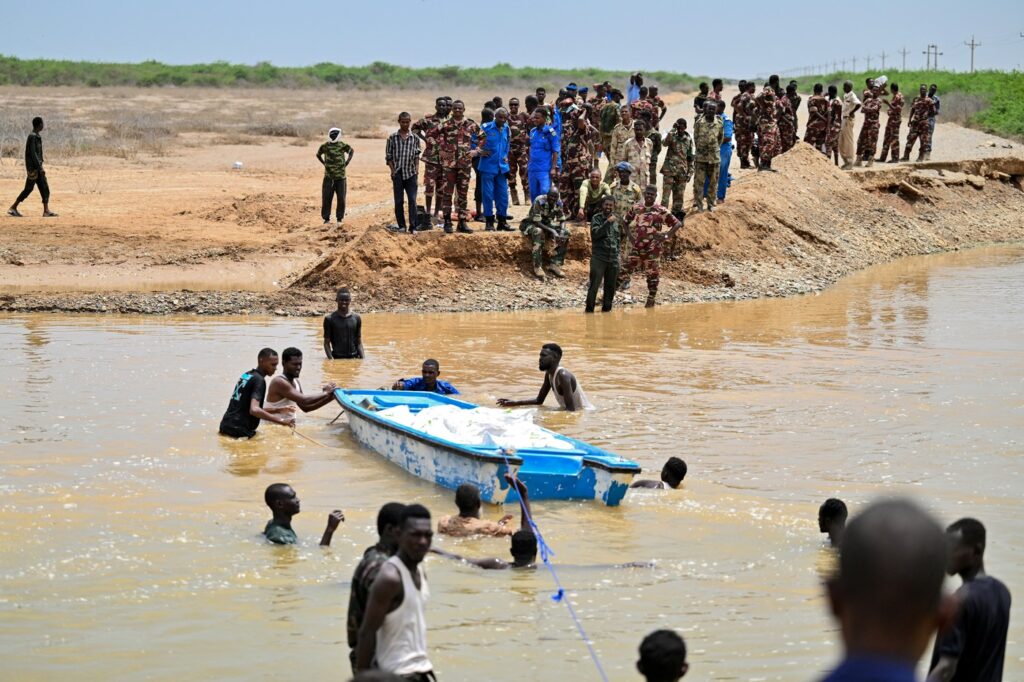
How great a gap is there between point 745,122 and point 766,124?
0.61 meters

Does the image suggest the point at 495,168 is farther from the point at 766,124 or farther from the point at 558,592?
the point at 558,592

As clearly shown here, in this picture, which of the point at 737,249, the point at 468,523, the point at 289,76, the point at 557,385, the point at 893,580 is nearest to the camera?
the point at 893,580

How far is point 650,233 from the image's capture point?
1930cm

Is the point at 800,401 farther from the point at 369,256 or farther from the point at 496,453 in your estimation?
the point at 369,256

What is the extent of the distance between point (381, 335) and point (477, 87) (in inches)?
2744

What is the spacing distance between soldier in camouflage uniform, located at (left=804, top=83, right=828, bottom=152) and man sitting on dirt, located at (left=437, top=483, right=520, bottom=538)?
807 inches

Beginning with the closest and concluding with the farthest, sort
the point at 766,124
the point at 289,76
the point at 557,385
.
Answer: the point at 557,385
the point at 766,124
the point at 289,76

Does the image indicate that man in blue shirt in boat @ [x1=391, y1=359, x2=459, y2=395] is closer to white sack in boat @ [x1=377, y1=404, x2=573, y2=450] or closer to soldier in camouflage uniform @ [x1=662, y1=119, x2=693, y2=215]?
white sack in boat @ [x1=377, y1=404, x2=573, y2=450]

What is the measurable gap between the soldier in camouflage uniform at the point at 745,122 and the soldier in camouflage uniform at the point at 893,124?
4.11 metres

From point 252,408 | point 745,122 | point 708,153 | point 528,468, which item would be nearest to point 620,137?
point 708,153

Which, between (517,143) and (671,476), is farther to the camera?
(517,143)

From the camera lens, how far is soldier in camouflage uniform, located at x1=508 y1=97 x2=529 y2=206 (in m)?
21.1

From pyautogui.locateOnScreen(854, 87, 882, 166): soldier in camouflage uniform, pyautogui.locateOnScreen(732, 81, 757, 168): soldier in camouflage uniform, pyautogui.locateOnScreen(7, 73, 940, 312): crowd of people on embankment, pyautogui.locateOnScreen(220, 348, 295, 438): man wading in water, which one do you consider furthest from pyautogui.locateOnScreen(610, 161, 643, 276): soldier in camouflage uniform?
pyautogui.locateOnScreen(854, 87, 882, 166): soldier in camouflage uniform

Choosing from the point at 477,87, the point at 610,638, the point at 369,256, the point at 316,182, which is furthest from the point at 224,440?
the point at 477,87
